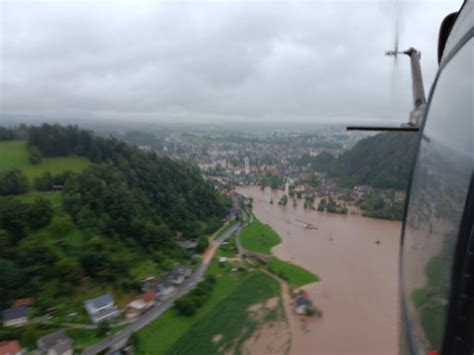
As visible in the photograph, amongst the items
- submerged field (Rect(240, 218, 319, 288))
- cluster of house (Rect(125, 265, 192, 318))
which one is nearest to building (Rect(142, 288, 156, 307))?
cluster of house (Rect(125, 265, 192, 318))

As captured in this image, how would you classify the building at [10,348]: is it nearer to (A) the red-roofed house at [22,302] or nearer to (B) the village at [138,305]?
(B) the village at [138,305]

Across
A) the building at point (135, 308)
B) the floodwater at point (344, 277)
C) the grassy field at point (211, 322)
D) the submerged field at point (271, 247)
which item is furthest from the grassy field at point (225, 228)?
the building at point (135, 308)

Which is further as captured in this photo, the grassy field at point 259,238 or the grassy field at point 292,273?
the grassy field at point 259,238

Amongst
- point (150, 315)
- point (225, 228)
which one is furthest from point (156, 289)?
point (225, 228)

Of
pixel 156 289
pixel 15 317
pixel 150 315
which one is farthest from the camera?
pixel 156 289

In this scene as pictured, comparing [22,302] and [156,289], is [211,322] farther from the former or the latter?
[22,302]

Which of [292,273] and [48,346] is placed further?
[292,273]

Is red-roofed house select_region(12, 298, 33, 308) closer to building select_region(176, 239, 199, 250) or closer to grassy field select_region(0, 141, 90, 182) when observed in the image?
building select_region(176, 239, 199, 250)
